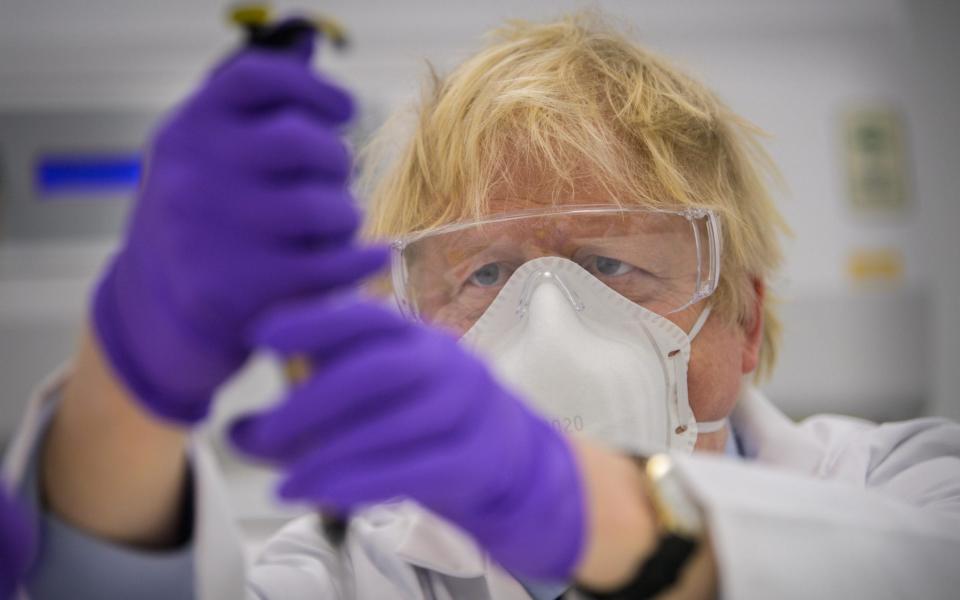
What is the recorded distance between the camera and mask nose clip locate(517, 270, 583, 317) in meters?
0.97

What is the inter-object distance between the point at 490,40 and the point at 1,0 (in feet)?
4.63

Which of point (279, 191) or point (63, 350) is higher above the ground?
point (279, 191)

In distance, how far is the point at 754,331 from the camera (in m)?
1.12

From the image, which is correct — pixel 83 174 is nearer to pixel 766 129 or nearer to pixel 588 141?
pixel 588 141

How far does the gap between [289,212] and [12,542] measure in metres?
0.29

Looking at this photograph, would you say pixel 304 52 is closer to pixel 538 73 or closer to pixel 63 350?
pixel 538 73

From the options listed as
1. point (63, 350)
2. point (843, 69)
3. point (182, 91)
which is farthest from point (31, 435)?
point (843, 69)

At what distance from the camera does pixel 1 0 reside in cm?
197

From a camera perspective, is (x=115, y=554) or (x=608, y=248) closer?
(x=115, y=554)

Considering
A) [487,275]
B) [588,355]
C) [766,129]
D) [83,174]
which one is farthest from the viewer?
[83,174]

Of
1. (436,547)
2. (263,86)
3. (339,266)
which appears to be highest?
(263,86)

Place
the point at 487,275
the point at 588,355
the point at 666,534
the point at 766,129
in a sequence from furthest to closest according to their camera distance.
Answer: the point at 766,129, the point at 487,275, the point at 588,355, the point at 666,534

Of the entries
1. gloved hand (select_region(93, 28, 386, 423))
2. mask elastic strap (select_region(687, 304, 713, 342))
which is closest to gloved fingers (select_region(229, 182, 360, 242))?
gloved hand (select_region(93, 28, 386, 423))

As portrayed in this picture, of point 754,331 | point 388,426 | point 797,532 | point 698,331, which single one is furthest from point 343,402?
point 754,331
